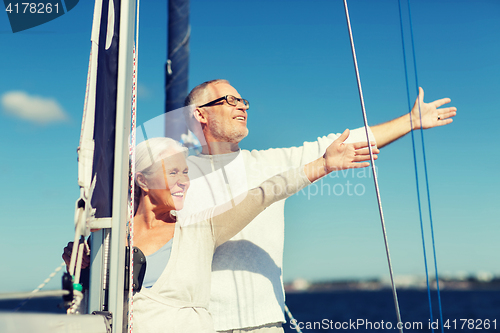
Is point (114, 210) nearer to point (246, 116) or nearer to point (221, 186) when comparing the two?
point (221, 186)

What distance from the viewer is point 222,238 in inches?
65.9

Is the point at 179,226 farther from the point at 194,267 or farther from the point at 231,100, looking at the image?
the point at 231,100

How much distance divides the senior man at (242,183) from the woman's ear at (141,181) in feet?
0.61

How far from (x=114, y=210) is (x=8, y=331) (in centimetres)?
50

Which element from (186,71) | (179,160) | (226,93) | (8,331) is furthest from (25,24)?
(186,71)

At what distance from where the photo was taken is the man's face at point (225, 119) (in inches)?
84.4

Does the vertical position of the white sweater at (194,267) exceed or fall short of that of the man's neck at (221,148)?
it falls short

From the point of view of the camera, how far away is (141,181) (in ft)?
5.71

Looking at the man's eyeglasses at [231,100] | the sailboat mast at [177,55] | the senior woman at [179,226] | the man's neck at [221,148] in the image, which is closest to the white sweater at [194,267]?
the senior woman at [179,226]

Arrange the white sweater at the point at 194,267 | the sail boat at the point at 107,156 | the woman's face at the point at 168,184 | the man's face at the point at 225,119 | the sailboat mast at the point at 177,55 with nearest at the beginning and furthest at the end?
the sail boat at the point at 107,156 → the white sweater at the point at 194,267 → the woman's face at the point at 168,184 → the man's face at the point at 225,119 → the sailboat mast at the point at 177,55

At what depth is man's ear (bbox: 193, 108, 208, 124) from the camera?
2.27 m

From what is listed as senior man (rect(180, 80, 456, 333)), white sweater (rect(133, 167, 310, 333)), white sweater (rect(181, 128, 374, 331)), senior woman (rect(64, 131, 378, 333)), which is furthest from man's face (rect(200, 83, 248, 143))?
white sweater (rect(133, 167, 310, 333))

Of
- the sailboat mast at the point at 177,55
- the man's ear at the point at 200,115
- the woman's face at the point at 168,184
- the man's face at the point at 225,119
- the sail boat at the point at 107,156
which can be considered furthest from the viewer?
the sailboat mast at the point at 177,55

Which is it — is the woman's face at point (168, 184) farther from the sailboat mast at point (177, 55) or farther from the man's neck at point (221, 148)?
the sailboat mast at point (177, 55)
